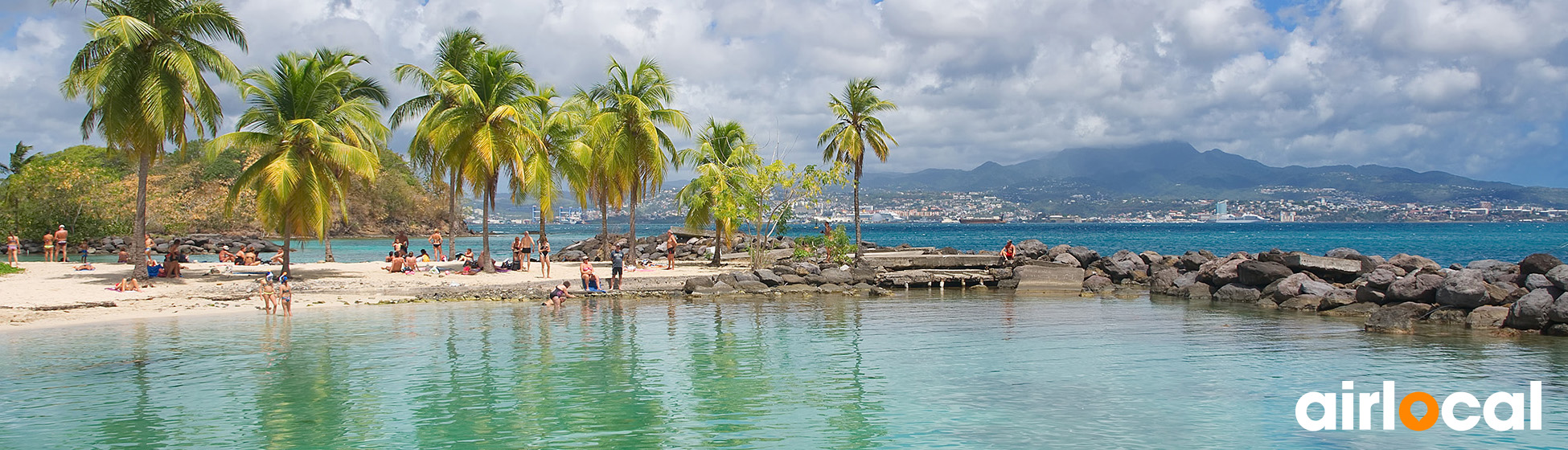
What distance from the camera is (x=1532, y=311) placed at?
1992cm

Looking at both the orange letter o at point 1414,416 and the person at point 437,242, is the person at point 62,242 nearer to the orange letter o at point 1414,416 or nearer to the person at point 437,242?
the person at point 437,242

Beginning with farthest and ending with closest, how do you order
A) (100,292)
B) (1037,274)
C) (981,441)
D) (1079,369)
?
(1037,274) → (100,292) → (1079,369) → (981,441)

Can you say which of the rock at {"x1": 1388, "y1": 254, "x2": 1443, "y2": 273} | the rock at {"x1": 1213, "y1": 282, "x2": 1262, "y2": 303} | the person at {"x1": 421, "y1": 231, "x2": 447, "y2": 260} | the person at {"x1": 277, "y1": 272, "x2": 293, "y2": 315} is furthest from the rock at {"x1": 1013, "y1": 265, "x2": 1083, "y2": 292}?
the person at {"x1": 277, "y1": 272, "x2": 293, "y2": 315}

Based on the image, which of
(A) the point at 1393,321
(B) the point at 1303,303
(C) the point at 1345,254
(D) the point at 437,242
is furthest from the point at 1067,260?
(D) the point at 437,242

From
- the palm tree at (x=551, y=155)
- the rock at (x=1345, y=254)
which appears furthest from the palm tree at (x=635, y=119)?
the rock at (x=1345, y=254)

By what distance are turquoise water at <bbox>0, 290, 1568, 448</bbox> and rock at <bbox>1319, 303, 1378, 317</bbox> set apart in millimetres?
1924

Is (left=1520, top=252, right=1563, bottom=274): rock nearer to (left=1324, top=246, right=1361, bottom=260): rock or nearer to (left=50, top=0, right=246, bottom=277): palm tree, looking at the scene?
(left=1324, top=246, right=1361, bottom=260): rock

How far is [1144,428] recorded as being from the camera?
1195 cm

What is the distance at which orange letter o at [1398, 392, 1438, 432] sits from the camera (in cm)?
1219

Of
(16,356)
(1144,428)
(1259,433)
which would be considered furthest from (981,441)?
(16,356)

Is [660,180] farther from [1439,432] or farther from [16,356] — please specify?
[1439,432]

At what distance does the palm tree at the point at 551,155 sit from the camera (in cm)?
3500

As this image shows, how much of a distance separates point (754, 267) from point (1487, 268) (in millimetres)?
23367

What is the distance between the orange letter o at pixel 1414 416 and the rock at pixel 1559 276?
35.8ft
